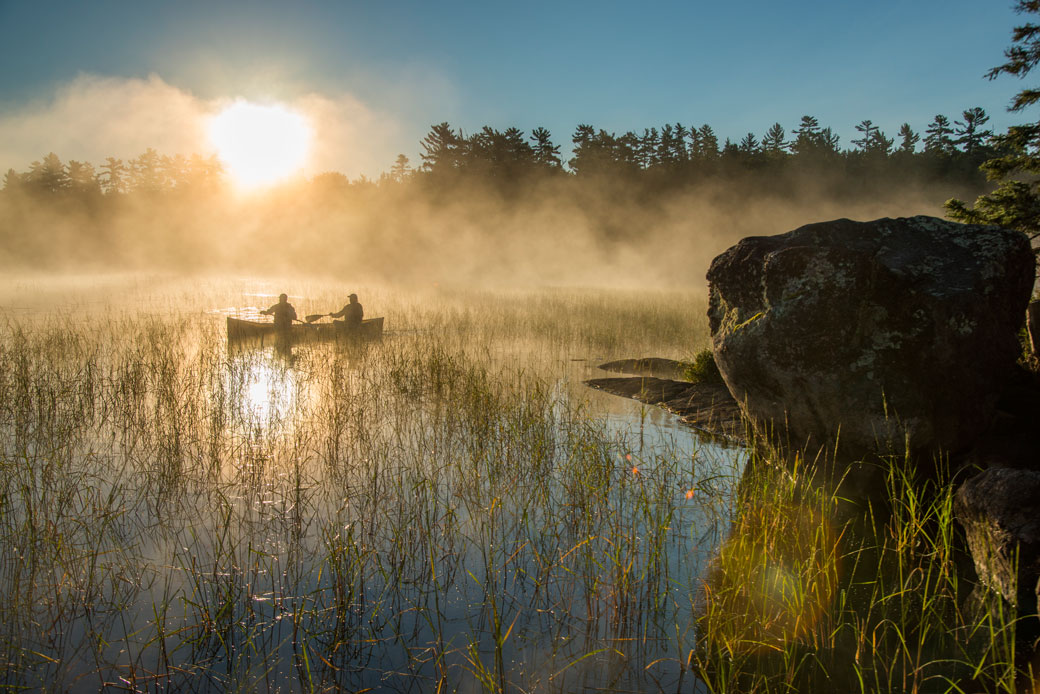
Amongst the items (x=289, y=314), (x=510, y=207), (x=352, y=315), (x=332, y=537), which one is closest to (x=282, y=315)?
(x=289, y=314)

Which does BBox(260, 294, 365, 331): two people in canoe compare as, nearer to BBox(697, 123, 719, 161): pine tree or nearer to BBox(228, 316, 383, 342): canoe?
BBox(228, 316, 383, 342): canoe

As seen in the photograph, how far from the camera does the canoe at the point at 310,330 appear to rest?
14.3 m

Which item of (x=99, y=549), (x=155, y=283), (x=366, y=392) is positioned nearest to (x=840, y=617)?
(x=99, y=549)

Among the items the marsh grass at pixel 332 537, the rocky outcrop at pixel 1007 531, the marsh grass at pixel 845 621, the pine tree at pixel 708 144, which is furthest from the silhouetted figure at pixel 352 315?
the pine tree at pixel 708 144

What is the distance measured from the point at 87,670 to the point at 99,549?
135 centimetres

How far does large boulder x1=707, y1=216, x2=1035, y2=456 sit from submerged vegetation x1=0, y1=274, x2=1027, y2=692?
577 millimetres

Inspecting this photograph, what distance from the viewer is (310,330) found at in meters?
15.7

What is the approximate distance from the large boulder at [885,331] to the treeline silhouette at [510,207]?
42.9 m

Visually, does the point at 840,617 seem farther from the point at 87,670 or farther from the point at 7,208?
the point at 7,208

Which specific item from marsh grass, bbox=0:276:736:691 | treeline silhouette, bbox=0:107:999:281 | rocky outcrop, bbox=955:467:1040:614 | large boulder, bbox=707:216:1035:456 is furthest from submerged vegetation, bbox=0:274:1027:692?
treeline silhouette, bbox=0:107:999:281

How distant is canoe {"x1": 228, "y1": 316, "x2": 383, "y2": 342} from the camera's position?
14289 mm

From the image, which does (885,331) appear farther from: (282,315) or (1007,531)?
(282,315)

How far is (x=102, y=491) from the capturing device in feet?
17.3

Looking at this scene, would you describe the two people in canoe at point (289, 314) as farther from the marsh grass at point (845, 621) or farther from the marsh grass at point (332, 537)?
the marsh grass at point (845, 621)
